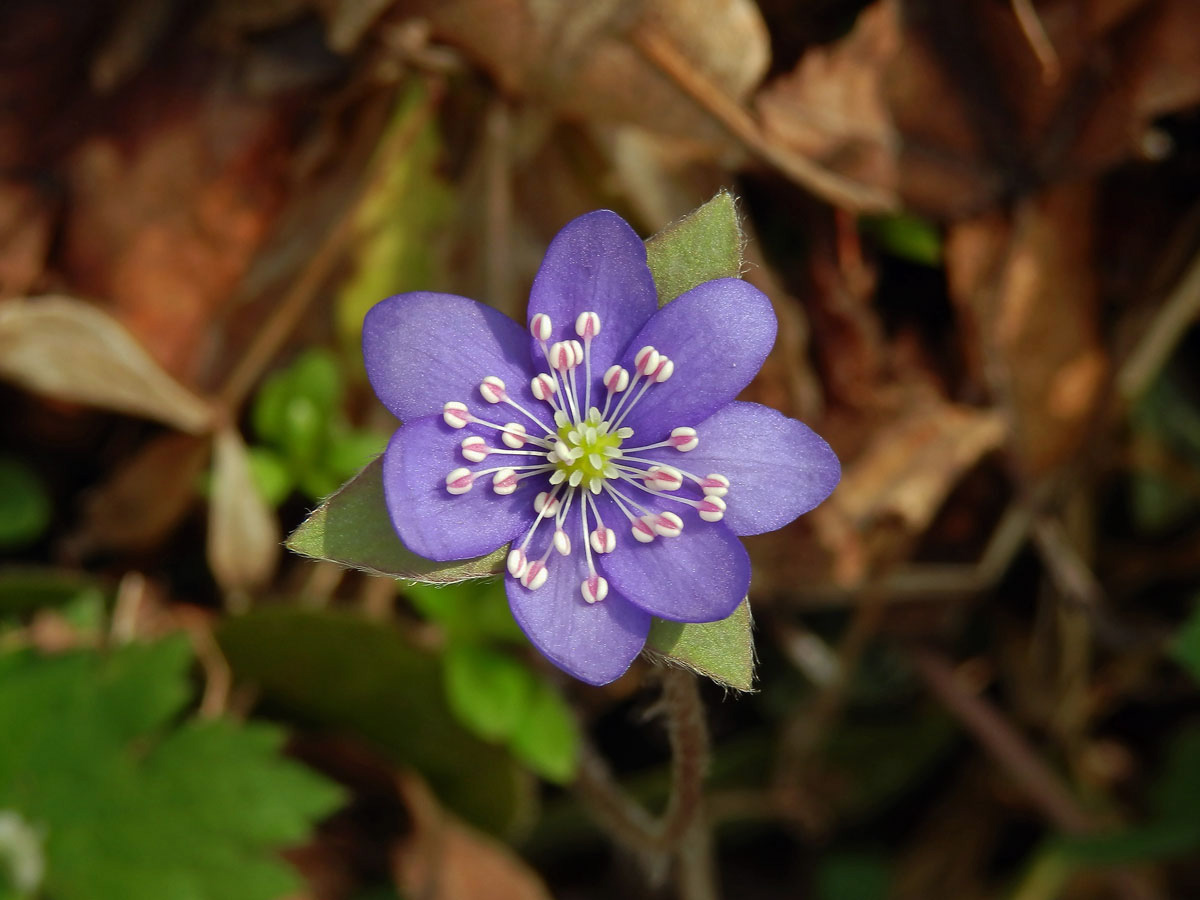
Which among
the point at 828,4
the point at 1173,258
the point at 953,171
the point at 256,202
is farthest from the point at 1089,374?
the point at 256,202

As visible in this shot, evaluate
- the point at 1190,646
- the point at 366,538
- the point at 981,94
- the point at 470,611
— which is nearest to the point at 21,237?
the point at 470,611

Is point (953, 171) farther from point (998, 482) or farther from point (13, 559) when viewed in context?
point (13, 559)

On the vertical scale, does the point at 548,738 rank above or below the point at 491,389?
below

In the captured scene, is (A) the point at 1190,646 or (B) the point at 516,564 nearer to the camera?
(B) the point at 516,564

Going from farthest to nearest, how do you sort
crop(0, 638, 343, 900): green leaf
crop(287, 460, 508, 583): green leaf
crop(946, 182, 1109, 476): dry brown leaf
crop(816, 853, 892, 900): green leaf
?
crop(816, 853, 892, 900): green leaf → crop(946, 182, 1109, 476): dry brown leaf → crop(0, 638, 343, 900): green leaf → crop(287, 460, 508, 583): green leaf

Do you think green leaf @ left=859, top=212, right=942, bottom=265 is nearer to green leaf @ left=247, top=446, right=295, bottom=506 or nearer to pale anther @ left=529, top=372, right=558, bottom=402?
pale anther @ left=529, top=372, right=558, bottom=402

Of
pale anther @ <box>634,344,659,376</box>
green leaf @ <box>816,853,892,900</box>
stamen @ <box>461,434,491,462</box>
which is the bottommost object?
green leaf @ <box>816,853,892,900</box>

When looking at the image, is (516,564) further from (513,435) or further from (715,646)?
(715,646)

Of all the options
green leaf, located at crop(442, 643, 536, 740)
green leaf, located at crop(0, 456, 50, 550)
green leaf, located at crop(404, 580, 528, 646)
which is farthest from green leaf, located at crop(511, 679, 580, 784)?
green leaf, located at crop(0, 456, 50, 550)
